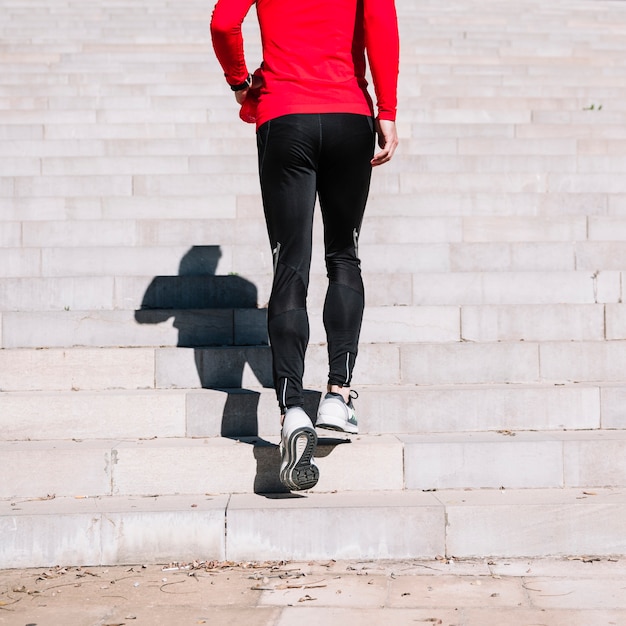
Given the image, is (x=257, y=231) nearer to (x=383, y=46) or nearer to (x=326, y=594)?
(x=383, y=46)

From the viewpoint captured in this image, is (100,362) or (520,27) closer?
(100,362)

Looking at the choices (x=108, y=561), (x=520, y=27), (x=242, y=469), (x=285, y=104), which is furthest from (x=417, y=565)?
→ (x=520, y=27)

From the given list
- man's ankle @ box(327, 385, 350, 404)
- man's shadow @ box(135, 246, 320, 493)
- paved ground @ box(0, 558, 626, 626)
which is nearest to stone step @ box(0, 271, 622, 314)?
man's shadow @ box(135, 246, 320, 493)

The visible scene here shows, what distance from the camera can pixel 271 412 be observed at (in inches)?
160

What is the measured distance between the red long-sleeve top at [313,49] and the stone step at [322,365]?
1.40m

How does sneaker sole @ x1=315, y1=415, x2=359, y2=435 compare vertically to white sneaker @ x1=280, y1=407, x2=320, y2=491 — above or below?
above

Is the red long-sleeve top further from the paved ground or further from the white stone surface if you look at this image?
the paved ground

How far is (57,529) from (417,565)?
1.36 m

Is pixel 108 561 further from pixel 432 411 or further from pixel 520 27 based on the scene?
pixel 520 27

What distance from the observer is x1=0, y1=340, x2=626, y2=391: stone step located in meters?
4.38

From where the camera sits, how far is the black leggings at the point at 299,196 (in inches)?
130

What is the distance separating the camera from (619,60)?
10750 millimetres

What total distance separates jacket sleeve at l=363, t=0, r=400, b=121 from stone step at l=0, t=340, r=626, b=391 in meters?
1.42

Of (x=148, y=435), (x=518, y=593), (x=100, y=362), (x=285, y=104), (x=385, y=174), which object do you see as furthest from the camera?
(x=385, y=174)
